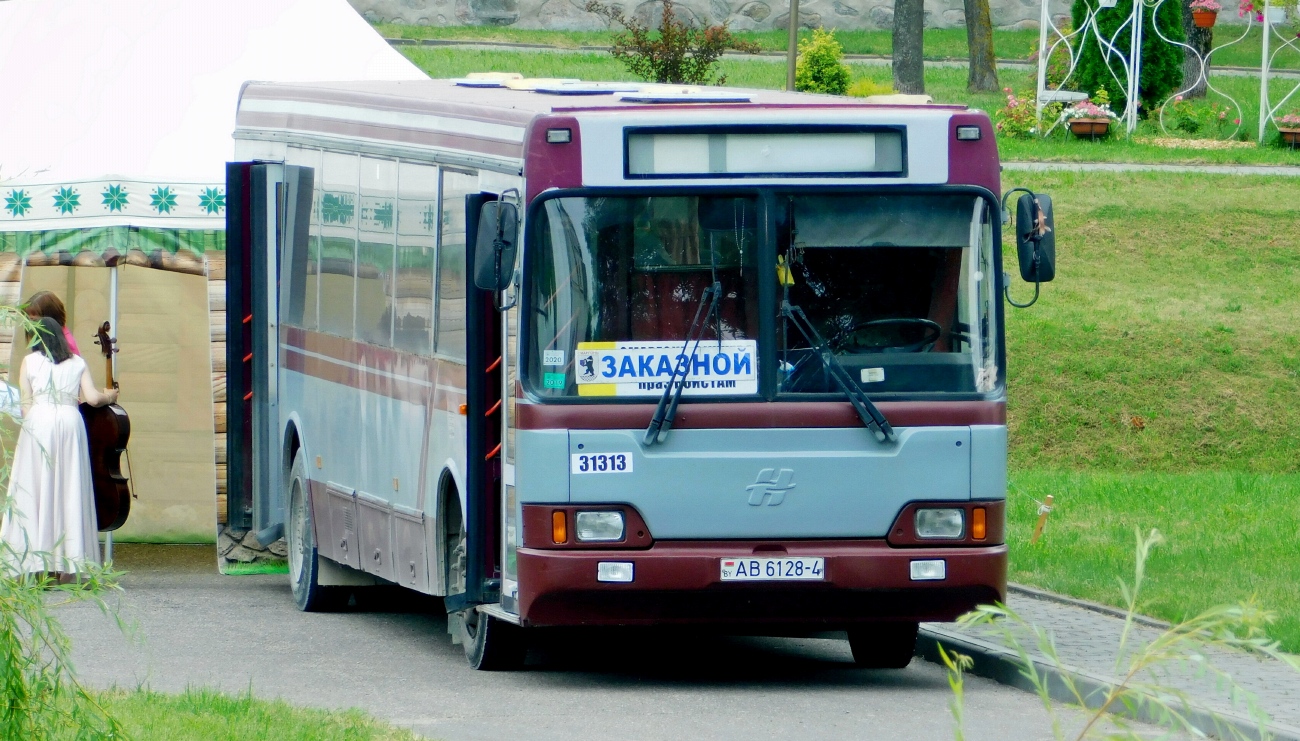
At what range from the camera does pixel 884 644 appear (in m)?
10.7

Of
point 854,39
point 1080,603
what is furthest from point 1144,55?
point 1080,603

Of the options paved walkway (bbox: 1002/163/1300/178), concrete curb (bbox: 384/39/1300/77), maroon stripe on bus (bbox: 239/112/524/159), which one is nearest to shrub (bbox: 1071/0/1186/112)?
paved walkway (bbox: 1002/163/1300/178)

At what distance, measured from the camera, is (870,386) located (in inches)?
374

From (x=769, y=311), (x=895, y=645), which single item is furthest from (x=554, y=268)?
(x=895, y=645)

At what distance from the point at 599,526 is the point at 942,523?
4.95 feet

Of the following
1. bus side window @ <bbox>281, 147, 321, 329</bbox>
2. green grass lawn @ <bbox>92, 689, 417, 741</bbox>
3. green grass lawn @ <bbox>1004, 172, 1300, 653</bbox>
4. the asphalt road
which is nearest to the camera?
green grass lawn @ <bbox>92, 689, 417, 741</bbox>

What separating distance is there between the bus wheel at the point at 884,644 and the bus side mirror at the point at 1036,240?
1.89 meters

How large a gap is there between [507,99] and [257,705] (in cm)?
337

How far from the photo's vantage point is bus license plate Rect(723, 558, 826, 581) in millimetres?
9383

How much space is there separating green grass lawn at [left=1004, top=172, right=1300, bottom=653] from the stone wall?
18.1m

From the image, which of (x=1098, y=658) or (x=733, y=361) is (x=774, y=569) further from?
(x=1098, y=658)

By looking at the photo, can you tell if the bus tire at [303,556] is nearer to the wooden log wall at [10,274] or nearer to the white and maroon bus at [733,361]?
the wooden log wall at [10,274]

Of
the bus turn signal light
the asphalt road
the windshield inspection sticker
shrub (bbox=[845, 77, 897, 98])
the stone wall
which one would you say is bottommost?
the asphalt road

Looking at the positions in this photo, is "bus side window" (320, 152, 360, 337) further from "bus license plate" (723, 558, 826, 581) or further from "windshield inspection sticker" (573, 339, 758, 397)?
"bus license plate" (723, 558, 826, 581)
